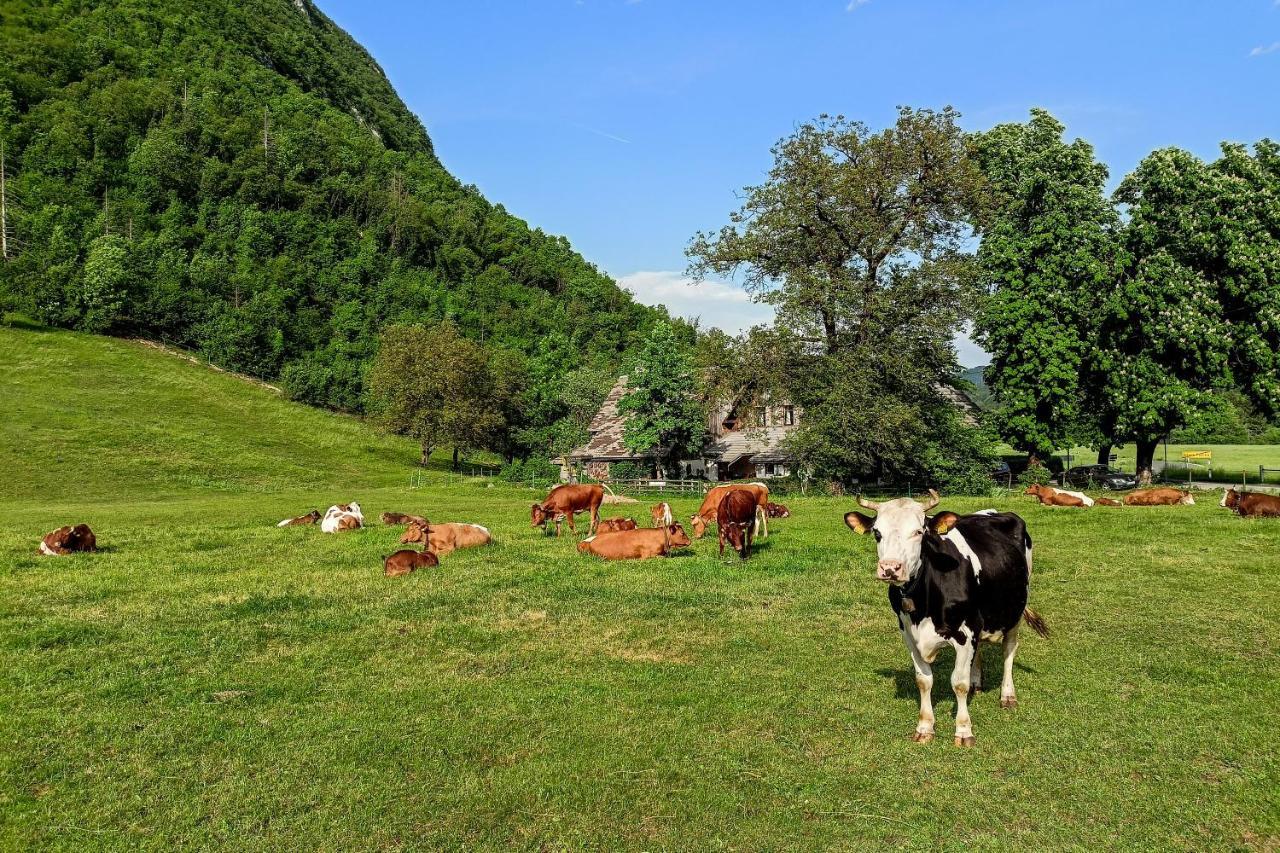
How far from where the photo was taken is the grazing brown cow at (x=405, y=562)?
1539cm

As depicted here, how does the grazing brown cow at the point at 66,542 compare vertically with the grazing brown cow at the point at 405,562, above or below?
below

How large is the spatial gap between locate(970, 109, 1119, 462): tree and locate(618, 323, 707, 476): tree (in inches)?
770

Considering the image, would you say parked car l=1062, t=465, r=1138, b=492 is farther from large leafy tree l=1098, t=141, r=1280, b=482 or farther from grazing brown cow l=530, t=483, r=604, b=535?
grazing brown cow l=530, t=483, r=604, b=535

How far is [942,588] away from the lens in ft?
24.9

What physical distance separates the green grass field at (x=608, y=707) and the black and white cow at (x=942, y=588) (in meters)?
0.59

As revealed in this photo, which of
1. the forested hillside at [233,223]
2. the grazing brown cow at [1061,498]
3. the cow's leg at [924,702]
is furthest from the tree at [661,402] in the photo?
the cow's leg at [924,702]

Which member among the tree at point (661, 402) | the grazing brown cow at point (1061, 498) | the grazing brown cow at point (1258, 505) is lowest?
the grazing brown cow at point (1061, 498)

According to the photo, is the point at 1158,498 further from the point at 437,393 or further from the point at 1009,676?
the point at 437,393

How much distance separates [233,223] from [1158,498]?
12746 cm

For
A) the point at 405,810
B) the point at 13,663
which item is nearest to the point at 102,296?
the point at 13,663

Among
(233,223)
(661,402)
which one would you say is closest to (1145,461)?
(661,402)

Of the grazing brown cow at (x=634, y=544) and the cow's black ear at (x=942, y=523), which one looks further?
the grazing brown cow at (x=634, y=544)

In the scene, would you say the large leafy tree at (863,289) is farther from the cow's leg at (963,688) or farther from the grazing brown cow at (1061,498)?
the cow's leg at (963,688)

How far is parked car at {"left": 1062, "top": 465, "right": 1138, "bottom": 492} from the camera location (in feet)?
135
